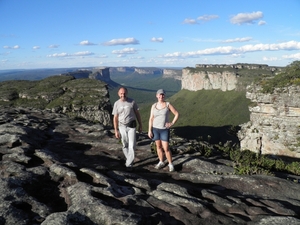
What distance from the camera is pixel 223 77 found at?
163875 mm

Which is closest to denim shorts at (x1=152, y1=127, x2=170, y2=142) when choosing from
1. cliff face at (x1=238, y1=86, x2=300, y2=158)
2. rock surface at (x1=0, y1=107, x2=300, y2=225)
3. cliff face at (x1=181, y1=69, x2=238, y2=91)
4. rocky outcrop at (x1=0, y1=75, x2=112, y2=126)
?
rock surface at (x1=0, y1=107, x2=300, y2=225)

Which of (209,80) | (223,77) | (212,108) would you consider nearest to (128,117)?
(212,108)

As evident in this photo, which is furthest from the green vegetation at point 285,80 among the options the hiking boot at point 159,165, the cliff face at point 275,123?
the hiking boot at point 159,165

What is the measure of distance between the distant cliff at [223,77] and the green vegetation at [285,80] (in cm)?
12353

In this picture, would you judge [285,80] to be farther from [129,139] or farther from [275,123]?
[129,139]

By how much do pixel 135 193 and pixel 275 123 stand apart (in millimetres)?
23539

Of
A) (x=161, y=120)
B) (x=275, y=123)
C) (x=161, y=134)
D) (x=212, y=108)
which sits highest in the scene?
(x=161, y=120)

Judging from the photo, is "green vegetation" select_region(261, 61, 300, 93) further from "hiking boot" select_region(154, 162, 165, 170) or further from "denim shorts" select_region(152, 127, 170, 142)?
"denim shorts" select_region(152, 127, 170, 142)

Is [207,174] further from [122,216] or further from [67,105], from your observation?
[67,105]

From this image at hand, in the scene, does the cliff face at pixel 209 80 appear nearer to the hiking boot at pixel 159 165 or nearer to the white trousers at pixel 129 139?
the hiking boot at pixel 159 165

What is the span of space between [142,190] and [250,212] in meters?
3.41

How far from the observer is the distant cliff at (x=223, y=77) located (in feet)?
510

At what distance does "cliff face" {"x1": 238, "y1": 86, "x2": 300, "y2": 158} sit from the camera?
25.2 metres

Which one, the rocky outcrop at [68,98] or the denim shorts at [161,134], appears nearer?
the denim shorts at [161,134]
